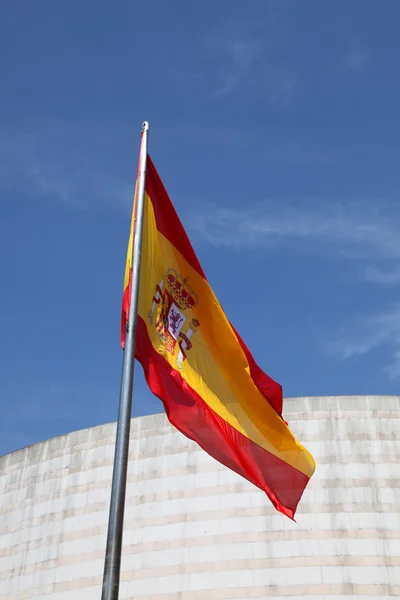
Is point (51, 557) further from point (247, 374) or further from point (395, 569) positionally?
point (247, 374)

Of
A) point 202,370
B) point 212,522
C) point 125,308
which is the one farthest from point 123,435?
point 212,522

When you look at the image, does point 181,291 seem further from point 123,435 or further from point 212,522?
point 212,522

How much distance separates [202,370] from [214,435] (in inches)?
35.8

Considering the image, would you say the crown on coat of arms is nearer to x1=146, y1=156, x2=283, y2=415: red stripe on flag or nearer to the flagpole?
x1=146, y1=156, x2=283, y2=415: red stripe on flag

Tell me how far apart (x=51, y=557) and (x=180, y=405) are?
1813cm

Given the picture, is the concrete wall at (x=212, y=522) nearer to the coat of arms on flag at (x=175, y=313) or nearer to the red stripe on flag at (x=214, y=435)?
the red stripe on flag at (x=214, y=435)

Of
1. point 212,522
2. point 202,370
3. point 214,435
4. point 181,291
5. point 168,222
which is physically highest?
point 212,522

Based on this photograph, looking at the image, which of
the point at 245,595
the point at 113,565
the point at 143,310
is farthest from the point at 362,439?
the point at 113,565

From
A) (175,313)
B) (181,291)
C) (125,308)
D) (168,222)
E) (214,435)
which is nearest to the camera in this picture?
(125,308)

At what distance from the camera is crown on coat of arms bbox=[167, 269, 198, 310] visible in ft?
36.3

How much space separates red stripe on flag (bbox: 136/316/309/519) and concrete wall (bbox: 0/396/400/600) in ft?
43.1

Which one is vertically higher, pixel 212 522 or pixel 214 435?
pixel 212 522

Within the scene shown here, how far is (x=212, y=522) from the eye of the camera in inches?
966

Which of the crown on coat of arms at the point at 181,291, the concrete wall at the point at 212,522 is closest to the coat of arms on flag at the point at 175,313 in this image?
the crown on coat of arms at the point at 181,291
